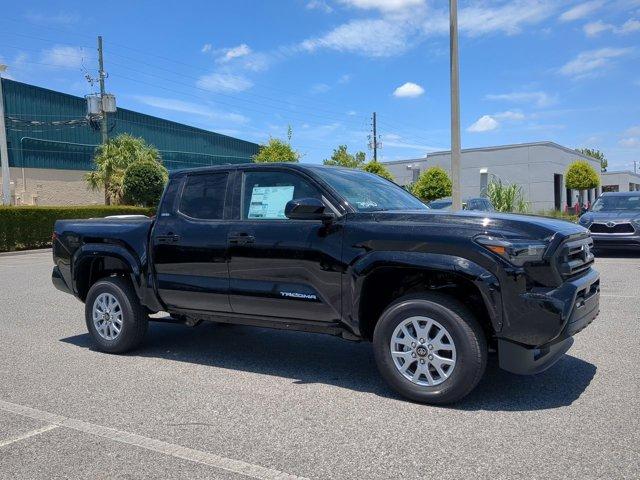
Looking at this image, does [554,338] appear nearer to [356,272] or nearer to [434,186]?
[356,272]

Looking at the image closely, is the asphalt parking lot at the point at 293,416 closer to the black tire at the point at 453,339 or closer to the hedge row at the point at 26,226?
the black tire at the point at 453,339

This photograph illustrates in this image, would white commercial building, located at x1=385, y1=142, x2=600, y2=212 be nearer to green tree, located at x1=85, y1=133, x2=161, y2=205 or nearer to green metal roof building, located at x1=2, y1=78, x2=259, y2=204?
green tree, located at x1=85, y1=133, x2=161, y2=205

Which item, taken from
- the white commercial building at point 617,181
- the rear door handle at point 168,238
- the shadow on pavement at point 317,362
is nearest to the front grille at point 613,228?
the shadow on pavement at point 317,362

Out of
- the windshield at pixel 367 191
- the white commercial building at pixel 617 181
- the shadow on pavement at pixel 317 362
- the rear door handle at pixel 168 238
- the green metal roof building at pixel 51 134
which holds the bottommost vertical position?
the shadow on pavement at pixel 317 362

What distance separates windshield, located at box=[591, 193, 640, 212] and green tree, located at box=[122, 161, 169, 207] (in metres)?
24.3

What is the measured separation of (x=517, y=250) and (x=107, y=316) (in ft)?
13.8

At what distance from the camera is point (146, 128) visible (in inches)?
1873

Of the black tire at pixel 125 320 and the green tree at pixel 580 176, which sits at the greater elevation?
the green tree at pixel 580 176

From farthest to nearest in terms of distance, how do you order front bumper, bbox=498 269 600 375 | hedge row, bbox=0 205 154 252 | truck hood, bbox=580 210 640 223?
hedge row, bbox=0 205 154 252 → truck hood, bbox=580 210 640 223 → front bumper, bbox=498 269 600 375

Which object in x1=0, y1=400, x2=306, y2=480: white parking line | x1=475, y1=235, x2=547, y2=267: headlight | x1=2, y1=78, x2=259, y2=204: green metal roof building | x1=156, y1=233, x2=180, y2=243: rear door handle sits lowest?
x1=0, y1=400, x2=306, y2=480: white parking line

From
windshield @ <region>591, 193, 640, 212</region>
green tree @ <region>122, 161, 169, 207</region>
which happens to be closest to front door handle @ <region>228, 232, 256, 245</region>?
windshield @ <region>591, 193, 640, 212</region>

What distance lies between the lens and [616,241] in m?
14.2

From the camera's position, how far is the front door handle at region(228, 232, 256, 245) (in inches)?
206

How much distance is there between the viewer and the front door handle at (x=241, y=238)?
5226mm
